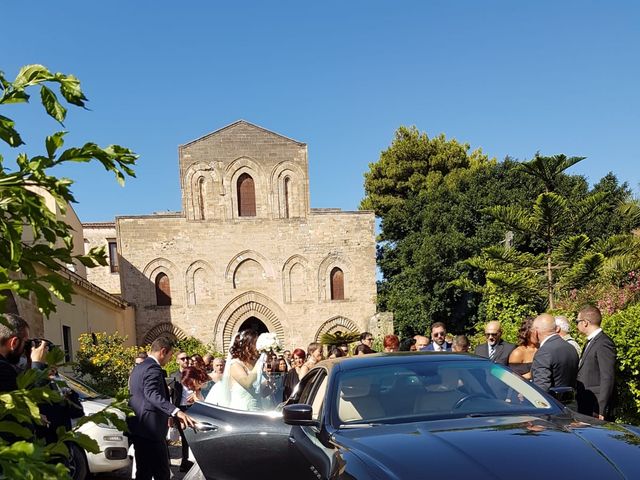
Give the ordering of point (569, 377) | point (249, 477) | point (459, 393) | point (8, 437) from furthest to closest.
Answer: point (569, 377), point (249, 477), point (459, 393), point (8, 437)

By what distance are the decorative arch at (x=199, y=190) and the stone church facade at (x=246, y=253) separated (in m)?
0.06

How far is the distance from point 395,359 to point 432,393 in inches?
19.1

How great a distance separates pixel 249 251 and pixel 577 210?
62.9 feet

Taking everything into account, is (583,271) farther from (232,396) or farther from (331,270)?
(331,270)

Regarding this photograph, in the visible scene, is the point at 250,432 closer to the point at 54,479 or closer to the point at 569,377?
the point at 569,377

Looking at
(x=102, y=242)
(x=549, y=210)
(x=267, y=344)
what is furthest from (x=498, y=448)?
(x=102, y=242)

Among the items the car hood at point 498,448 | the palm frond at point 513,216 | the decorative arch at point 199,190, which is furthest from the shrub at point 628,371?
Result: the decorative arch at point 199,190

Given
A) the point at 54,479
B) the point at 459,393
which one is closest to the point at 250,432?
the point at 459,393

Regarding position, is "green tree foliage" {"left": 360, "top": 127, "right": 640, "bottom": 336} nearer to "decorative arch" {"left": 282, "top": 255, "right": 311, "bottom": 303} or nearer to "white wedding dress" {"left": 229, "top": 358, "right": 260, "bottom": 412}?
"decorative arch" {"left": 282, "top": 255, "right": 311, "bottom": 303}

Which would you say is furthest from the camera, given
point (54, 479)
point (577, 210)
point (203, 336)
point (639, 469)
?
point (203, 336)

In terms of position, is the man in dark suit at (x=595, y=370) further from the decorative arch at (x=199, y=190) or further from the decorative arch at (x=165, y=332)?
the decorative arch at (x=199, y=190)

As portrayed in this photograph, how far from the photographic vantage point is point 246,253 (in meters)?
31.7

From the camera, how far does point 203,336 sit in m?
31.0

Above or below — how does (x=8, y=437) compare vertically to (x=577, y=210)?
below
